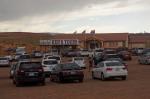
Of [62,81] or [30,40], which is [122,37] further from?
[62,81]

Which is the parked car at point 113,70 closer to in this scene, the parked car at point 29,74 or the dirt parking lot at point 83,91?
the dirt parking lot at point 83,91

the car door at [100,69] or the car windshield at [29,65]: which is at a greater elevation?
the car windshield at [29,65]

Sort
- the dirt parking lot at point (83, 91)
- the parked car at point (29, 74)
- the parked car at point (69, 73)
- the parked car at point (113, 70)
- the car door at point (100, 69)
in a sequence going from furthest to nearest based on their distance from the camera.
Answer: the car door at point (100, 69) → the parked car at point (113, 70) → the parked car at point (69, 73) → the parked car at point (29, 74) → the dirt parking lot at point (83, 91)

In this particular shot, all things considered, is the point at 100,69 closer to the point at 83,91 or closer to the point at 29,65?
the point at 29,65

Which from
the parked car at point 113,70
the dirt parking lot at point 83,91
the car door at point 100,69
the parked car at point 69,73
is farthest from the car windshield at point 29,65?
the car door at point 100,69

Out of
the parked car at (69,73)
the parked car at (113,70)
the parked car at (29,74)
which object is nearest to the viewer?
the parked car at (29,74)

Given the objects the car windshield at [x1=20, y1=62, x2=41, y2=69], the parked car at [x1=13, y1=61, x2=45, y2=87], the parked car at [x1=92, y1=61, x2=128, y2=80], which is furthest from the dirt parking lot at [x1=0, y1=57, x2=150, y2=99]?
the parked car at [x1=92, y1=61, x2=128, y2=80]

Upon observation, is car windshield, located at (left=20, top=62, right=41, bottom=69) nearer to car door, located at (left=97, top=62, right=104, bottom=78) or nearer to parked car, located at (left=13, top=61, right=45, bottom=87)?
parked car, located at (left=13, top=61, right=45, bottom=87)

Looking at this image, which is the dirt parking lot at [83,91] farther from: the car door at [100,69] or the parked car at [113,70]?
the car door at [100,69]

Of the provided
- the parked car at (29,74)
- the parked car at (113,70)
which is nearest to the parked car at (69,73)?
the parked car at (113,70)

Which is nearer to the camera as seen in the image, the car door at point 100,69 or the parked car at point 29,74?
the parked car at point 29,74

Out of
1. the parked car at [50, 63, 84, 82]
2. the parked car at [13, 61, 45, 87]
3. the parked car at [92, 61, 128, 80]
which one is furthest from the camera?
the parked car at [92, 61, 128, 80]

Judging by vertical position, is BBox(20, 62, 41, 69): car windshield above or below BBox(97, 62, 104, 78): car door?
above

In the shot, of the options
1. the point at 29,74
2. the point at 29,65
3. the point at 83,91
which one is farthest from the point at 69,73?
the point at 83,91
